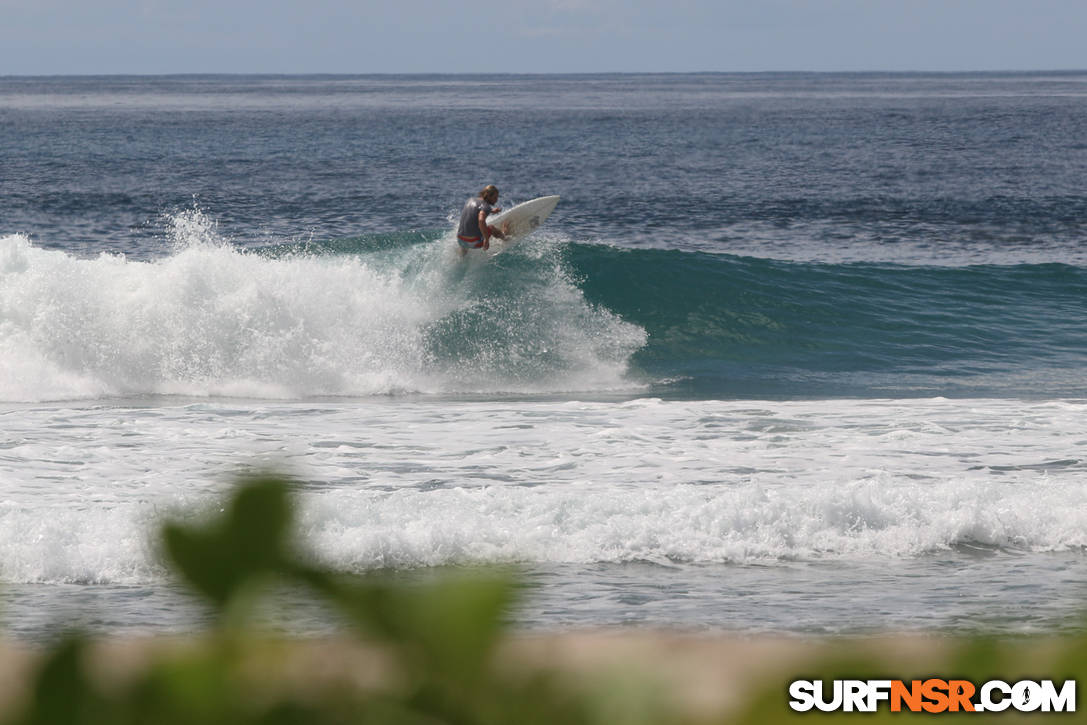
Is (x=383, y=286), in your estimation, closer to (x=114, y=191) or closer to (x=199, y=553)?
(x=199, y=553)

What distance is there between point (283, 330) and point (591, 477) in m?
8.71

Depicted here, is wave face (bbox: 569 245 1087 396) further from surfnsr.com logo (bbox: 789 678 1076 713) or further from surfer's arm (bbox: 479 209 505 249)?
surfnsr.com logo (bbox: 789 678 1076 713)

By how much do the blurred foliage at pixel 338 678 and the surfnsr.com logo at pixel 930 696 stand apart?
0.03 feet

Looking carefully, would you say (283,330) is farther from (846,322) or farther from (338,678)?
(338,678)

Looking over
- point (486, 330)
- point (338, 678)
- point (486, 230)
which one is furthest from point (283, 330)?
point (338, 678)

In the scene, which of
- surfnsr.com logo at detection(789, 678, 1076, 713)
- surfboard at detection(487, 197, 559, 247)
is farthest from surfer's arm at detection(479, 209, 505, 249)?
surfnsr.com logo at detection(789, 678, 1076, 713)

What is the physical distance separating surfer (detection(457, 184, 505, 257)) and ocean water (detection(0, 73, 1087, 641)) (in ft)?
2.46

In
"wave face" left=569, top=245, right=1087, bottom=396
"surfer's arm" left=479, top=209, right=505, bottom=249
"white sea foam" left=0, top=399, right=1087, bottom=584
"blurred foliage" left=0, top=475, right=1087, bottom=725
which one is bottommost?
"wave face" left=569, top=245, right=1087, bottom=396

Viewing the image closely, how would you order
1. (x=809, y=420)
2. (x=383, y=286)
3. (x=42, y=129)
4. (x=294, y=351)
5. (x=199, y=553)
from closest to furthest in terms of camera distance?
(x=199, y=553) → (x=809, y=420) → (x=294, y=351) → (x=383, y=286) → (x=42, y=129)

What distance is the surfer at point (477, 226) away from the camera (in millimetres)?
Answer: 20078

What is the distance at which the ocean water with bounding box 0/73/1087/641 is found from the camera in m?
8.57

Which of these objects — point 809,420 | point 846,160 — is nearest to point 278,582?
point 809,420

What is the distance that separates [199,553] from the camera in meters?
0.37

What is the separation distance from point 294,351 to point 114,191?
3165cm
